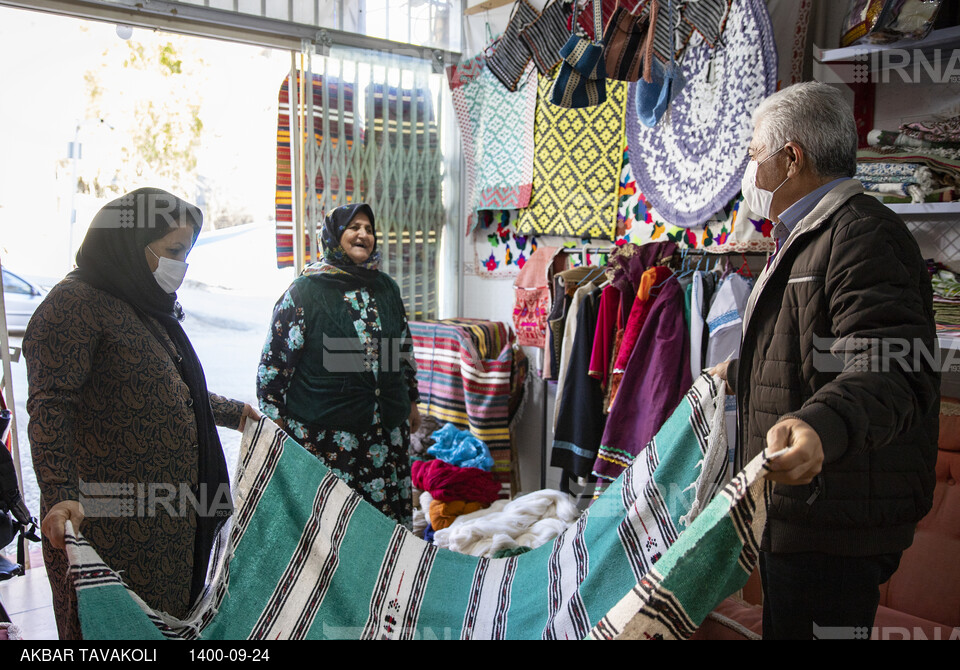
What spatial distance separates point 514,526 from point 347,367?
91 cm

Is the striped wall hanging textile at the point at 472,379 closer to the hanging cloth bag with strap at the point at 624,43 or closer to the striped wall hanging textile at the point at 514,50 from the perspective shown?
the striped wall hanging textile at the point at 514,50

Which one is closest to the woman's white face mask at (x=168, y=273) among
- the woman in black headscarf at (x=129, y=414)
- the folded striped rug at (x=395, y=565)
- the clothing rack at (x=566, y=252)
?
the woman in black headscarf at (x=129, y=414)

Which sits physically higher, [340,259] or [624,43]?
[624,43]

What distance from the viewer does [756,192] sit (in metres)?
1.56

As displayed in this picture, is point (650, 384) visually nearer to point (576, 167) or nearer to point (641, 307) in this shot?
point (641, 307)

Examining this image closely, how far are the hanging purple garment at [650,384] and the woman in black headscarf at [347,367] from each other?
2.64 ft

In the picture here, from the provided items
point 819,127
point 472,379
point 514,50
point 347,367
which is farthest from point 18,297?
point 819,127

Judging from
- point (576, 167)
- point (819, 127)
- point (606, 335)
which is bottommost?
point (606, 335)

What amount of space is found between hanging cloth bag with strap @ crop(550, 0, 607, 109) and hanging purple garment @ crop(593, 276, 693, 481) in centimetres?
75

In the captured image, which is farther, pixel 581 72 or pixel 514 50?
pixel 514 50

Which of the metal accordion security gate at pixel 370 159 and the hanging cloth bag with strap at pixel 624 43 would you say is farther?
the metal accordion security gate at pixel 370 159

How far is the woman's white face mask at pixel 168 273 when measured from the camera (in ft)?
5.78

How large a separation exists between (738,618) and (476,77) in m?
3.12

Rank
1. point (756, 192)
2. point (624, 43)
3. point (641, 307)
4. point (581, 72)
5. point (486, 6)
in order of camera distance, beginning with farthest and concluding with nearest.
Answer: point (486, 6) → point (641, 307) → point (581, 72) → point (624, 43) → point (756, 192)
